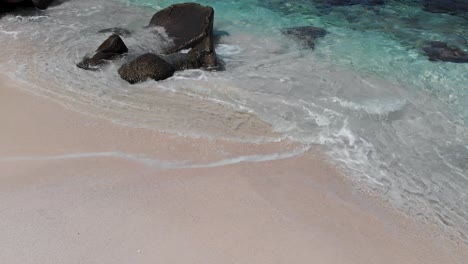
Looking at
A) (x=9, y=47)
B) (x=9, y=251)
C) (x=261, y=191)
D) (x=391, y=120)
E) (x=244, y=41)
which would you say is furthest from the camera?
(x=244, y=41)

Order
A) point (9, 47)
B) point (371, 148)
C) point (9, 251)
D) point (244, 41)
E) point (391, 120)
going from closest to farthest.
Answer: point (9, 251), point (371, 148), point (391, 120), point (9, 47), point (244, 41)

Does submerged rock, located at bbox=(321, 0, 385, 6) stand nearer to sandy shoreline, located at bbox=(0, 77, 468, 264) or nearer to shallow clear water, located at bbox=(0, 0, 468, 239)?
shallow clear water, located at bbox=(0, 0, 468, 239)

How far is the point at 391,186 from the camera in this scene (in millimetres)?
5215

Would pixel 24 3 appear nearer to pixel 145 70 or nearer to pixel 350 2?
pixel 145 70

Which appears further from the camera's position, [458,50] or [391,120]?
[458,50]

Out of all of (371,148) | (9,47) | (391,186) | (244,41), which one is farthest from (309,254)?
(9,47)

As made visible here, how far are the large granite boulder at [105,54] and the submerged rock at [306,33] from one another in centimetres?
331

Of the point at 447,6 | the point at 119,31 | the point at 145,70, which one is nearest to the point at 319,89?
the point at 145,70

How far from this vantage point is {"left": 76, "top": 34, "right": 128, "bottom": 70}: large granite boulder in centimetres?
782

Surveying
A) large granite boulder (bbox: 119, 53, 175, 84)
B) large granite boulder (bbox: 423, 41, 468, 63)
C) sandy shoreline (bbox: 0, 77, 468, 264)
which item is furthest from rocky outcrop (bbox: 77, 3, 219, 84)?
large granite boulder (bbox: 423, 41, 468, 63)

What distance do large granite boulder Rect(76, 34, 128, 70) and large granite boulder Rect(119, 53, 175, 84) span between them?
553 millimetres

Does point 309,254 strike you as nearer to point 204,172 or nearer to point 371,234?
point 371,234

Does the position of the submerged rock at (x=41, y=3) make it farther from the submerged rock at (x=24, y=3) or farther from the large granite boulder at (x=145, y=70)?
the large granite boulder at (x=145, y=70)

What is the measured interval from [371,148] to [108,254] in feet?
10.9
